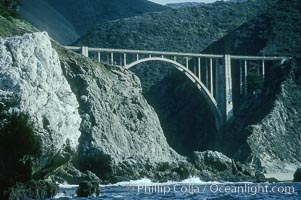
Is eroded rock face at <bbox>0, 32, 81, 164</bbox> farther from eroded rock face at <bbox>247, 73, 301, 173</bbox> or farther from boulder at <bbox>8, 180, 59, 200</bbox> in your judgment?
eroded rock face at <bbox>247, 73, 301, 173</bbox>

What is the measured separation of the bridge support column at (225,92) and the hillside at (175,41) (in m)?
8.16

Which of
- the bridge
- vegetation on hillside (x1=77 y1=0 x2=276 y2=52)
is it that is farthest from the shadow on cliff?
vegetation on hillside (x1=77 y1=0 x2=276 y2=52)

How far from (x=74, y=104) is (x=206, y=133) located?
76410mm

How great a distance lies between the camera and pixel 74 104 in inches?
2096

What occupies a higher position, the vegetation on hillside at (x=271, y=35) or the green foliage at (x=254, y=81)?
the vegetation on hillside at (x=271, y=35)

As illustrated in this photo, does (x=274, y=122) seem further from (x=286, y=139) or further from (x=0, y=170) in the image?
(x=0, y=170)

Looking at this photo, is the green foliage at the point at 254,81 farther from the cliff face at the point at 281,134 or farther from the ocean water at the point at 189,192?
the ocean water at the point at 189,192

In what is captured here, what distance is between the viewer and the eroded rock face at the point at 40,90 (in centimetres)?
4716

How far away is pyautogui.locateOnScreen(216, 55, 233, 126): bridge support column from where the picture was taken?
394ft

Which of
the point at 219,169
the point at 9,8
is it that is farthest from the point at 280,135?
the point at 9,8

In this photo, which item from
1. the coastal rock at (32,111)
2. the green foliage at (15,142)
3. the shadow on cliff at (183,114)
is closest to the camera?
the green foliage at (15,142)

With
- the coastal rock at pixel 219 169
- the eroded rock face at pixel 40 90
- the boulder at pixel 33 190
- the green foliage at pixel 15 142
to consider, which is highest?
the eroded rock face at pixel 40 90

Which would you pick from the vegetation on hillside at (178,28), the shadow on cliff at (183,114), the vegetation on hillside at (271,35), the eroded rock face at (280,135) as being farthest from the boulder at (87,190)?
the vegetation on hillside at (178,28)

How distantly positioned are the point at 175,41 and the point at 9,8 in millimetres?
70858
